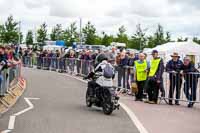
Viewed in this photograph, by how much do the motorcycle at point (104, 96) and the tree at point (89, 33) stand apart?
62.6 metres

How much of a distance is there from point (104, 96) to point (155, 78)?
3.52 metres

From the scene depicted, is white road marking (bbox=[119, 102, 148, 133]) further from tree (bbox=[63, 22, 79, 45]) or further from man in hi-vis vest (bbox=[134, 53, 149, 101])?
tree (bbox=[63, 22, 79, 45])

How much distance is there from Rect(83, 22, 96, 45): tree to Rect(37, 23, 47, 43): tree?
6412mm

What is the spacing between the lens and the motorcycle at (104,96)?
1340 centimetres

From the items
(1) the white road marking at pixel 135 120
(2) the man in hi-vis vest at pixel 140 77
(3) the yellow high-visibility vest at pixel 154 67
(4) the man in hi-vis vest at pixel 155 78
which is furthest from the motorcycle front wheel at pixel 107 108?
(2) the man in hi-vis vest at pixel 140 77

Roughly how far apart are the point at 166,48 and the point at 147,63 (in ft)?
98.7

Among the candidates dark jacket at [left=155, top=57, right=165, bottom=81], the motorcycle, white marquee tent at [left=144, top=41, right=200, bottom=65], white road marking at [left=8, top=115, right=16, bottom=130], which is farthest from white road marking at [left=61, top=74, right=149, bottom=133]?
white marquee tent at [left=144, top=41, right=200, bottom=65]

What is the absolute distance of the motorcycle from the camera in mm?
13396

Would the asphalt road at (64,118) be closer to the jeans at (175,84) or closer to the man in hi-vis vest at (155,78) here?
the man in hi-vis vest at (155,78)

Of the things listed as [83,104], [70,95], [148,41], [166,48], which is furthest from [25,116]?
[148,41]

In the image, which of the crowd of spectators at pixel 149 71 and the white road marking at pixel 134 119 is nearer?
the white road marking at pixel 134 119

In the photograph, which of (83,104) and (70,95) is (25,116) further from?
(70,95)

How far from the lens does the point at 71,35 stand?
7894cm

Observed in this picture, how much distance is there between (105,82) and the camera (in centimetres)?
1387
